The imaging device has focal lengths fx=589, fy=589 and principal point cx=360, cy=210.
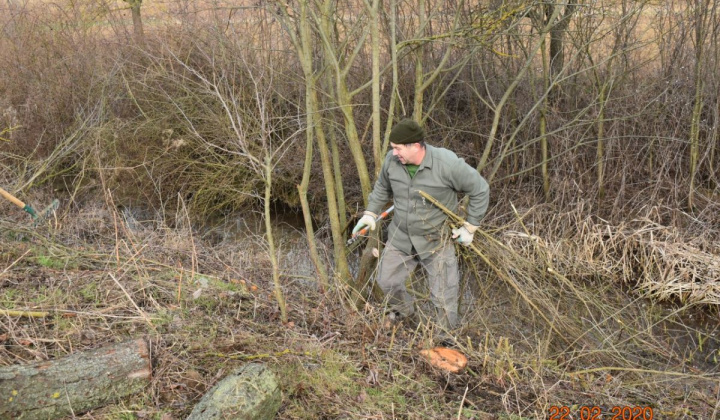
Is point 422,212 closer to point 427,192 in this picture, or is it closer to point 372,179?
point 427,192

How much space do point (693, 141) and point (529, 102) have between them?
1.95 m

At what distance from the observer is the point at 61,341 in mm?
3592

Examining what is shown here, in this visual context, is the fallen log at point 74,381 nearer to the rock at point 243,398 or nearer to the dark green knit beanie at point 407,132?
the rock at point 243,398

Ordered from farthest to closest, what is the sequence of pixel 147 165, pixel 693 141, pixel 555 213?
pixel 147 165 → pixel 555 213 → pixel 693 141

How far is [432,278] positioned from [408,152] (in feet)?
3.64

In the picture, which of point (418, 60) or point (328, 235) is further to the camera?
point (328, 235)

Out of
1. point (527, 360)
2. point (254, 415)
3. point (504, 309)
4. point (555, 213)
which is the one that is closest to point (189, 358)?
point (254, 415)

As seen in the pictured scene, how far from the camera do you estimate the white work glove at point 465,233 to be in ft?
14.0

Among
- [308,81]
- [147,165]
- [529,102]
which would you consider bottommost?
[147,165]

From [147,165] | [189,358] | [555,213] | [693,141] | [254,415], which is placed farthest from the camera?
[147,165]

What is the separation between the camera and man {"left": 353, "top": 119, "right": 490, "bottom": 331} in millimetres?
4262

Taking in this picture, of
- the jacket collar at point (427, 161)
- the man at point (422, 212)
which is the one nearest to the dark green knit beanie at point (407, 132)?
the man at point (422, 212)

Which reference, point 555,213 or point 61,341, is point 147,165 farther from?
point 555,213

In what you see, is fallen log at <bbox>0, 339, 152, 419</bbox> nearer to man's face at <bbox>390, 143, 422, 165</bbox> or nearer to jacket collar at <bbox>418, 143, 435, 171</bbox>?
man's face at <bbox>390, 143, 422, 165</bbox>
